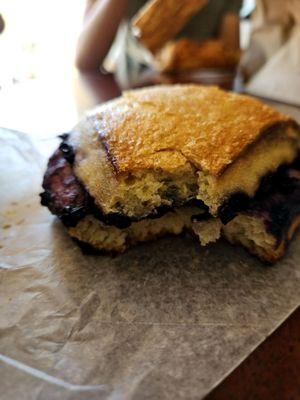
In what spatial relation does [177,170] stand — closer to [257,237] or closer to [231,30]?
[257,237]

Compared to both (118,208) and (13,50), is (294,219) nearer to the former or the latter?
(118,208)

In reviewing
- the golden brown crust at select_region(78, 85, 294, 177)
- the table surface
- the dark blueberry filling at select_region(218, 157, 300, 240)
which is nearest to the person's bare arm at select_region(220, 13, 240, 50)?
the table surface

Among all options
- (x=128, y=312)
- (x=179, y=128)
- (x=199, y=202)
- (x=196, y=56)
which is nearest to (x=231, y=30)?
(x=196, y=56)

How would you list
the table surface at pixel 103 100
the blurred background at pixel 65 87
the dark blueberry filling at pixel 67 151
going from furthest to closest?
the blurred background at pixel 65 87
the dark blueberry filling at pixel 67 151
the table surface at pixel 103 100

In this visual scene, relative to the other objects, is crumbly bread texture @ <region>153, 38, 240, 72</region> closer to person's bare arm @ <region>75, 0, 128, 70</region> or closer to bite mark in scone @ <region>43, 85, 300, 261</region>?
person's bare arm @ <region>75, 0, 128, 70</region>

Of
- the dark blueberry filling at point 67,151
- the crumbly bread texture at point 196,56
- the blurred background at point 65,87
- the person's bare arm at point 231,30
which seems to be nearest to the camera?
the dark blueberry filling at point 67,151

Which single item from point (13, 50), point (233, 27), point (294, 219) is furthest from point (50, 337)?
point (13, 50)

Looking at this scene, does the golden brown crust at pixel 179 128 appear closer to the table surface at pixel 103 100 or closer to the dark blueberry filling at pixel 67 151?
the dark blueberry filling at pixel 67 151

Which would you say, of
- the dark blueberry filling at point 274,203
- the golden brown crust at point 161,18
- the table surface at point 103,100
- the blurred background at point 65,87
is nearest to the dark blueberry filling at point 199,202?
the dark blueberry filling at point 274,203
